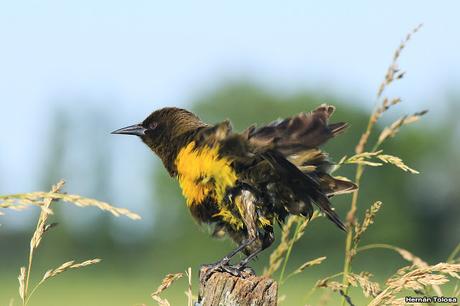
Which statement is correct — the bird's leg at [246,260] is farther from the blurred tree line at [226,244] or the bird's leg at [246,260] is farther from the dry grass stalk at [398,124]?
the blurred tree line at [226,244]

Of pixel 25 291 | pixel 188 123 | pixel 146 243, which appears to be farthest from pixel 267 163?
pixel 146 243

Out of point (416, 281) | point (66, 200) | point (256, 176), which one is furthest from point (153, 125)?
point (66, 200)

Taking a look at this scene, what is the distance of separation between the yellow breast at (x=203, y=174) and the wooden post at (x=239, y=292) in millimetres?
678

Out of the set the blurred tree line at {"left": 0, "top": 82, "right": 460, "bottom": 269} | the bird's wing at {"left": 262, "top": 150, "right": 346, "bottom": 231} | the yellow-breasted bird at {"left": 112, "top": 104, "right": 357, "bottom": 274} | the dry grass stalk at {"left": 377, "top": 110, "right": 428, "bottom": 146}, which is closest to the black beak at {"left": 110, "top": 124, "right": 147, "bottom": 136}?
the yellow-breasted bird at {"left": 112, "top": 104, "right": 357, "bottom": 274}

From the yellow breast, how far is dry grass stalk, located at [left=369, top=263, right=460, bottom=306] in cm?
102

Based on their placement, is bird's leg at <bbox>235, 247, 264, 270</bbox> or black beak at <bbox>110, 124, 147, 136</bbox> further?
black beak at <bbox>110, 124, 147, 136</bbox>

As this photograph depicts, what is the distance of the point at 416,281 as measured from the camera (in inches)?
149

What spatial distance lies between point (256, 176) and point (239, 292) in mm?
817

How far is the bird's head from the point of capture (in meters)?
5.00

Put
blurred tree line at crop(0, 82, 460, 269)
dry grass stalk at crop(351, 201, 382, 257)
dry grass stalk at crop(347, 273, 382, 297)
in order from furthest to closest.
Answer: blurred tree line at crop(0, 82, 460, 269) < dry grass stalk at crop(351, 201, 382, 257) < dry grass stalk at crop(347, 273, 382, 297)

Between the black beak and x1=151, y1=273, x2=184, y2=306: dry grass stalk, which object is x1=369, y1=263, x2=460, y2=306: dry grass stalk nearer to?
x1=151, y1=273, x2=184, y2=306: dry grass stalk

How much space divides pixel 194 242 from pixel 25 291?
5064 centimetres

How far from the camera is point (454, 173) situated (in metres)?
56.6

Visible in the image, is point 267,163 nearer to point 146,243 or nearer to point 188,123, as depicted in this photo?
point 188,123
